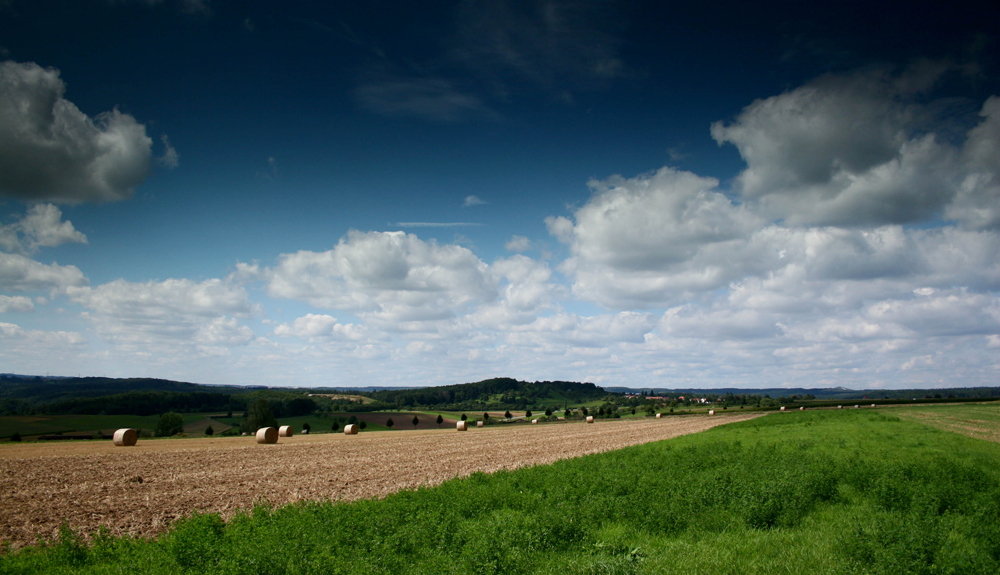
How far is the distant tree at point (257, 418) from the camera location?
298 feet

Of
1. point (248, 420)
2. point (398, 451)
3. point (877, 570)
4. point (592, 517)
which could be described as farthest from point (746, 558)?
point (248, 420)

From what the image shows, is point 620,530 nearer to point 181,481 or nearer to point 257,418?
point 181,481

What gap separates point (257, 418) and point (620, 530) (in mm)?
98936

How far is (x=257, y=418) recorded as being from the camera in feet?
310

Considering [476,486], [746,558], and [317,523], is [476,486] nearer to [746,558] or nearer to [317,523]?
[317,523]

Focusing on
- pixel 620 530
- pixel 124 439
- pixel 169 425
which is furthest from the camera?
pixel 169 425

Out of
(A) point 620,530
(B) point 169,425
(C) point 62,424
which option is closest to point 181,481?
(A) point 620,530

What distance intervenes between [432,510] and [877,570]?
9.85 metres

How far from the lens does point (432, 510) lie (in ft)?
43.7

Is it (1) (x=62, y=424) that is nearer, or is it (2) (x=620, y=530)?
(2) (x=620, y=530)

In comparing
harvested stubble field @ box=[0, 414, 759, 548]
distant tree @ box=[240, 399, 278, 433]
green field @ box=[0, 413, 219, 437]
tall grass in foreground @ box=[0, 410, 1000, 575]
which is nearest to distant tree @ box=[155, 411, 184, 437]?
green field @ box=[0, 413, 219, 437]

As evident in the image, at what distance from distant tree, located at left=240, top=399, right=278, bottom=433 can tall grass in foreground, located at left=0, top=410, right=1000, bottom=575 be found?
8809cm

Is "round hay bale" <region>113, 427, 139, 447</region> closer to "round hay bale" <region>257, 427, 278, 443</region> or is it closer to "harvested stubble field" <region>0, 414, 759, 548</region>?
"harvested stubble field" <region>0, 414, 759, 548</region>

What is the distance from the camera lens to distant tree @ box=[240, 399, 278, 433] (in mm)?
90812
